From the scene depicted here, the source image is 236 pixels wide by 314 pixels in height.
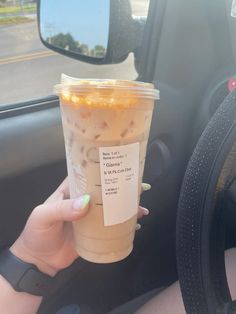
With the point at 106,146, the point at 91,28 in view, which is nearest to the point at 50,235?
the point at 106,146

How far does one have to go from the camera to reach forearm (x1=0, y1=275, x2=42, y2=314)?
1.23 m

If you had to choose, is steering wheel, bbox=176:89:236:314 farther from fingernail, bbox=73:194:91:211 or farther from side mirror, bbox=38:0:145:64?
side mirror, bbox=38:0:145:64

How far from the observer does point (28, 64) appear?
2287 millimetres

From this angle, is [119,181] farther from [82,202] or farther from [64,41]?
[64,41]

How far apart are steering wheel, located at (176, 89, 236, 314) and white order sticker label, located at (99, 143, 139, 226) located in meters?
0.10

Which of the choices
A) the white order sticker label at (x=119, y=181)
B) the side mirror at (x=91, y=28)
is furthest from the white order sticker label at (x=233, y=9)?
the white order sticker label at (x=119, y=181)

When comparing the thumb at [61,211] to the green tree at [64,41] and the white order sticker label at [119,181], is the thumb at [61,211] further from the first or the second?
the green tree at [64,41]

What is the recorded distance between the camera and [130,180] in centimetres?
94

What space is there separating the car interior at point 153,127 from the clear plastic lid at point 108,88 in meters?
0.68

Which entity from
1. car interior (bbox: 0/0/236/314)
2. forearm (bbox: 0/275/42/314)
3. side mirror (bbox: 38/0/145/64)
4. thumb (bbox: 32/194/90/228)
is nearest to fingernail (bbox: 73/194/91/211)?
thumb (bbox: 32/194/90/228)

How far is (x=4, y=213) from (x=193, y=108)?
0.71 m

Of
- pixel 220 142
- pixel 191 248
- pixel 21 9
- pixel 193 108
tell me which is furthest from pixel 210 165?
pixel 21 9

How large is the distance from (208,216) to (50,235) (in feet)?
1.46

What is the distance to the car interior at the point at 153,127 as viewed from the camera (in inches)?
62.6
